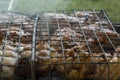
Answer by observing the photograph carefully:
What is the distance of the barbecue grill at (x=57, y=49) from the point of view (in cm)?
326

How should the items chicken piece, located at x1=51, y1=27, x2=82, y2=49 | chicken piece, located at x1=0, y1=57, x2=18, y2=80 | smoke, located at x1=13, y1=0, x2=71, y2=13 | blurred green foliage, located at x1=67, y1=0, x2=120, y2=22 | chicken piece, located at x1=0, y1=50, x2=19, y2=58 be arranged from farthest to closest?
blurred green foliage, located at x1=67, y1=0, x2=120, y2=22
smoke, located at x1=13, y1=0, x2=71, y2=13
chicken piece, located at x1=51, y1=27, x2=82, y2=49
chicken piece, located at x1=0, y1=50, x2=19, y2=58
chicken piece, located at x1=0, y1=57, x2=18, y2=80

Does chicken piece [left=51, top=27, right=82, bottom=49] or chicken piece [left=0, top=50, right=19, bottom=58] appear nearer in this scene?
chicken piece [left=0, top=50, right=19, bottom=58]

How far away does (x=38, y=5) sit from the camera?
7680 millimetres

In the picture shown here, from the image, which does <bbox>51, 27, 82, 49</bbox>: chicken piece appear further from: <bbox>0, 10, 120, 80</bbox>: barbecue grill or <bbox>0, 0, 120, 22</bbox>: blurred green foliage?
<bbox>0, 0, 120, 22</bbox>: blurred green foliage

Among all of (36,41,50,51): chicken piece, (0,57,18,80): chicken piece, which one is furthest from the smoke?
(0,57,18,80): chicken piece

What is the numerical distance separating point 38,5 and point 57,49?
431 cm

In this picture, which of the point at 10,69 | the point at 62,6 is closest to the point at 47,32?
the point at 10,69

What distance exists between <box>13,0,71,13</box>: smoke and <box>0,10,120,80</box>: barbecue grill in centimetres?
296

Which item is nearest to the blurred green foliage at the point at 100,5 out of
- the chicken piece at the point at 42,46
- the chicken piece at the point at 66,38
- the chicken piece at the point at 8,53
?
the chicken piece at the point at 66,38

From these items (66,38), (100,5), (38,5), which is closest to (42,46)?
(66,38)

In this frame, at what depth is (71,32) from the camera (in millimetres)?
4016

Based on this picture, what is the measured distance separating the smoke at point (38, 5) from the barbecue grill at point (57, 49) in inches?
117

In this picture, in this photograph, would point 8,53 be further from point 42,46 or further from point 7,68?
point 42,46

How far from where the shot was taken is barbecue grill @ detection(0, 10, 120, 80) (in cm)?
326
